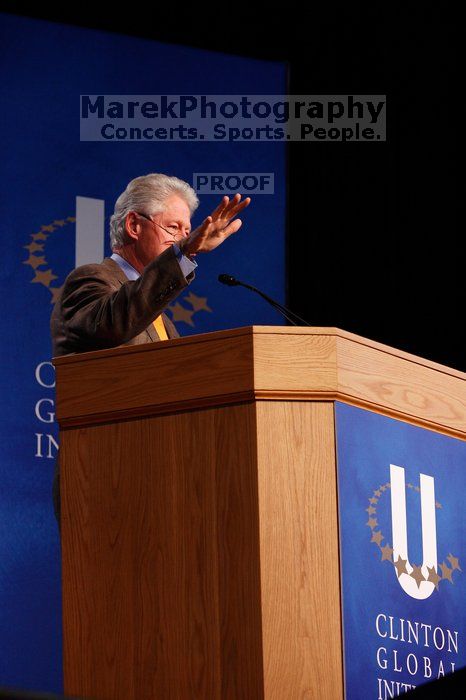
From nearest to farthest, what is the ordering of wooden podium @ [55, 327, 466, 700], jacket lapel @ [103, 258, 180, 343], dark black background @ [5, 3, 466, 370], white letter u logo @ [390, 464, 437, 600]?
wooden podium @ [55, 327, 466, 700] → white letter u logo @ [390, 464, 437, 600] → jacket lapel @ [103, 258, 180, 343] → dark black background @ [5, 3, 466, 370]

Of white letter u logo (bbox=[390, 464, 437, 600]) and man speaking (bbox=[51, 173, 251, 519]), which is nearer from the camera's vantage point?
white letter u logo (bbox=[390, 464, 437, 600])

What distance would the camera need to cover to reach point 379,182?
4.59m

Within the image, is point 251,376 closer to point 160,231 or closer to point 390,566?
point 390,566

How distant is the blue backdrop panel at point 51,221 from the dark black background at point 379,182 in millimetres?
195

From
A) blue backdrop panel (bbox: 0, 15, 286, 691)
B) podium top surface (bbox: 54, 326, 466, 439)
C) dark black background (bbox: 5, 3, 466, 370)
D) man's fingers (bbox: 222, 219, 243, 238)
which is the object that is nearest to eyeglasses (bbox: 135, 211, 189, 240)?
man's fingers (bbox: 222, 219, 243, 238)

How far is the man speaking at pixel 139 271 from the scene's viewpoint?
7.92 feet

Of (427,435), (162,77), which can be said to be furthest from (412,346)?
(427,435)

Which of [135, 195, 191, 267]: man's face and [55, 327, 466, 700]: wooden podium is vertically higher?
[135, 195, 191, 267]: man's face

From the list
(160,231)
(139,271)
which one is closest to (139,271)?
(139,271)

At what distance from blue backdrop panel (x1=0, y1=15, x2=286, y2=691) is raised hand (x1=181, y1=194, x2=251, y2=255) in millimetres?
1478

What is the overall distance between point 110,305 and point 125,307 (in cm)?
7

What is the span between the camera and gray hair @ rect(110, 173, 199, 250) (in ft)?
9.91

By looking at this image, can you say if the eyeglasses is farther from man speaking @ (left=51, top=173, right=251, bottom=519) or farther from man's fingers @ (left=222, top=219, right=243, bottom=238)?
man's fingers @ (left=222, top=219, right=243, bottom=238)

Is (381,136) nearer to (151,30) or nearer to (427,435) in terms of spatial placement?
(151,30)
